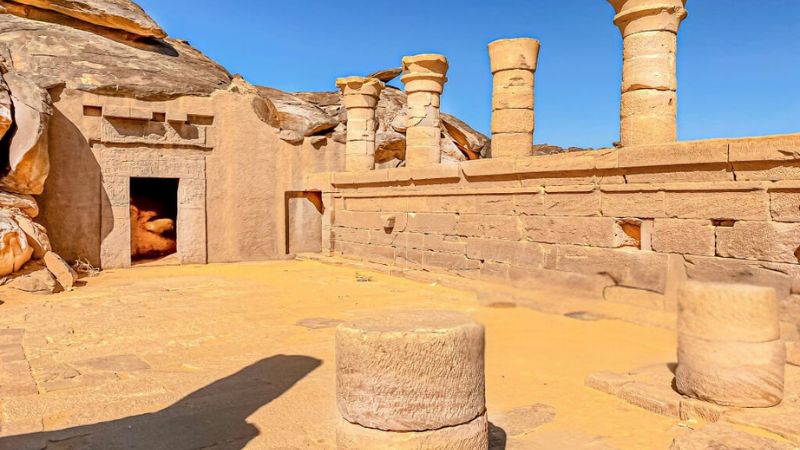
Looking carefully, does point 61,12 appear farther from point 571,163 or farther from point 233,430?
point 233,430

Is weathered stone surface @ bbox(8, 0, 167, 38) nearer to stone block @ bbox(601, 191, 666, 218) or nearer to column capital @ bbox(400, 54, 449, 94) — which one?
column capital @ bbox(400, 54, 449, 94)

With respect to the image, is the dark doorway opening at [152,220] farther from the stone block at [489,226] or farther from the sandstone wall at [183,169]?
the stone block at [489,226]

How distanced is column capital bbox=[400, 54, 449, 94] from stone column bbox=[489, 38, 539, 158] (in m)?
2.07

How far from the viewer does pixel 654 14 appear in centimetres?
738

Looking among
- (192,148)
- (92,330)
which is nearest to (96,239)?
(192,148)

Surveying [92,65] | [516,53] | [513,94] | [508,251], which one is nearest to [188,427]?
[508,251]

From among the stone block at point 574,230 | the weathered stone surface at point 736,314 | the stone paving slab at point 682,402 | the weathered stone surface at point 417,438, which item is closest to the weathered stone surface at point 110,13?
the stone block at point 574,230

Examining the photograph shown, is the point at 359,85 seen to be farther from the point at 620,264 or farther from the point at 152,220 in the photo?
the point at 620,264

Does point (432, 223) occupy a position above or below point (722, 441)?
above

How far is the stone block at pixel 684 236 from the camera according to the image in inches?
244

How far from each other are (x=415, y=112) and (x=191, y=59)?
300 inches

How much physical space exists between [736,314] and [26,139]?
420 inches

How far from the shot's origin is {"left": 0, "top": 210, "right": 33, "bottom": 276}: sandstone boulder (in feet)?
28.2

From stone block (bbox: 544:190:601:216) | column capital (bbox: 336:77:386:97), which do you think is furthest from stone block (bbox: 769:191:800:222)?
column capital (bbox: 336:77:386:97)
